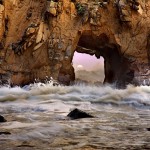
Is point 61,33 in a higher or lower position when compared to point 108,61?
higher

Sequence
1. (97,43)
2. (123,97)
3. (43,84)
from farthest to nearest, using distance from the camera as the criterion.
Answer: (97,43) → (43,84) → (123,97)

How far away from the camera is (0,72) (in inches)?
538

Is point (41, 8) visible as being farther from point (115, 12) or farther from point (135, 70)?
point (135, 70)

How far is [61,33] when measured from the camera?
14.2 meters

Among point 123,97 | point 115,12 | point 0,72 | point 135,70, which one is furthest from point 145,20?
point 0,72

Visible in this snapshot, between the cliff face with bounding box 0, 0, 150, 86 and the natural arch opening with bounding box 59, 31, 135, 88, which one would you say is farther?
the natural arch opening with bounding box 59, 31, 135, 88

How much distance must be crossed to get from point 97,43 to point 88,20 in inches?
76.8

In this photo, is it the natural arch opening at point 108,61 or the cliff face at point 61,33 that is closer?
the cliff face at point 61,33

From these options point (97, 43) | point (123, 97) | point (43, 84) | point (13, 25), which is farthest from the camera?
point (97, 43)

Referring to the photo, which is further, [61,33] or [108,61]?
[108,61]

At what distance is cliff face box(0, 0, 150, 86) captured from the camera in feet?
45.5

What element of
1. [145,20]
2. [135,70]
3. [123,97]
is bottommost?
[123,97]

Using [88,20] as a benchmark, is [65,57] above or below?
below

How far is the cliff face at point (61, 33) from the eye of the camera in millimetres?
13859
